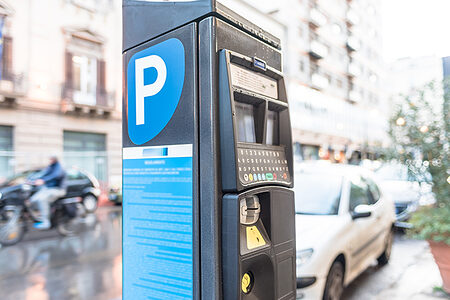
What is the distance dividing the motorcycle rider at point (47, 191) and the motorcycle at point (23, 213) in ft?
0.39

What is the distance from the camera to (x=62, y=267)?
549 cm

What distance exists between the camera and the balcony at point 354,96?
29250mm

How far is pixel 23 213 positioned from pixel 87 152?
580 centimetres

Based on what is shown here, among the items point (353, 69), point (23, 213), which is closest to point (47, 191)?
point (23, 213)

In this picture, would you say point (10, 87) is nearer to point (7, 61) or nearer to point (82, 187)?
point (7, 61)

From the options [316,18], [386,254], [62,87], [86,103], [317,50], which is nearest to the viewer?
[386,254]

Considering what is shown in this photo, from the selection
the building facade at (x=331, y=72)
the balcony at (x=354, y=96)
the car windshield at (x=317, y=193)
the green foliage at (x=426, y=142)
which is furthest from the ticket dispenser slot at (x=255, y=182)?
the balcony at (x=354, y=96)

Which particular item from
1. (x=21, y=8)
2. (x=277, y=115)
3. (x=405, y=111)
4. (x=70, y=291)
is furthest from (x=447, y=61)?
(x=21, y=8)

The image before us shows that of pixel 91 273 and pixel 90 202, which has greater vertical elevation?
pixel 90 202

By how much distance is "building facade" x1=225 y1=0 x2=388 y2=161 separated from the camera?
22156 millimetres

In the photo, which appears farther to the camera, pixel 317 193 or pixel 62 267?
pixel 62 267

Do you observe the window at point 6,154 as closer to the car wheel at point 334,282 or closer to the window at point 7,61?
the window at point 7,61

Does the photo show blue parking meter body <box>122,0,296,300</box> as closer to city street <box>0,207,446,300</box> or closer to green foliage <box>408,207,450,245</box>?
green foliage <box>408,207,450,245</box>

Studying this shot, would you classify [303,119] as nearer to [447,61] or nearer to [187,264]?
[447,61]
